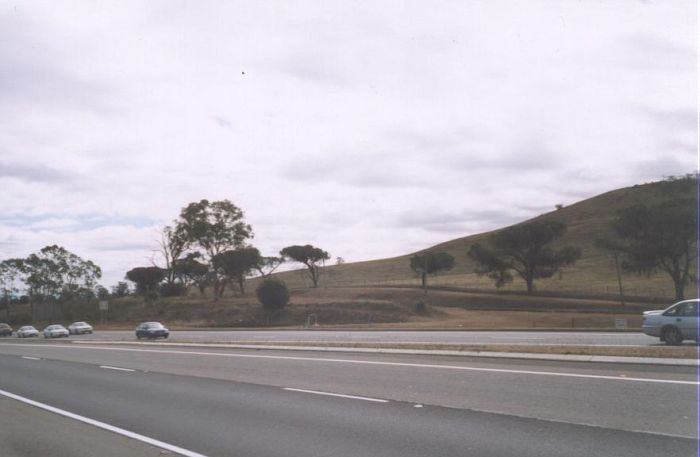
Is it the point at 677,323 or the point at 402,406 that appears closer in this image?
the point at 402,406

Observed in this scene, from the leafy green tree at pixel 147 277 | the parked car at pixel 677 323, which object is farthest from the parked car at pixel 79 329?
the parked car at pixel 677 323

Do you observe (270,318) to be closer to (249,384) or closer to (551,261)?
(551,261)

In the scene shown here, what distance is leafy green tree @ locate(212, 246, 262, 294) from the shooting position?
305ft

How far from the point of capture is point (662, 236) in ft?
220

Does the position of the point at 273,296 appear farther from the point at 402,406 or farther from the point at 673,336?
the point at 402,406

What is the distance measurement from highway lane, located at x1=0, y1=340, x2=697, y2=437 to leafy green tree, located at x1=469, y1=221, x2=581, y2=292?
6756cm

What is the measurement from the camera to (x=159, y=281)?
11169 centimetres

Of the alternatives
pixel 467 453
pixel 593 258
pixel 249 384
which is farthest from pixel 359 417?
pixel 593 258

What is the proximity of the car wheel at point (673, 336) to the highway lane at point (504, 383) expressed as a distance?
26.6 ft

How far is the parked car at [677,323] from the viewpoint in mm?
21266

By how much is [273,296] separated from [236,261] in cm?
2271

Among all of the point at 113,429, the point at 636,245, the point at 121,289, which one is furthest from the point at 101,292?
the point at 113,429

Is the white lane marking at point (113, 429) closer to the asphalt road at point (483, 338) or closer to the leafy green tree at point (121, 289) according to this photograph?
the asphalt road at point (483, 338)

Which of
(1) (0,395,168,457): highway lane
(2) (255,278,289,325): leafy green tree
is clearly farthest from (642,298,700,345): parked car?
(2) (255,278,289,325): leafy green tree
